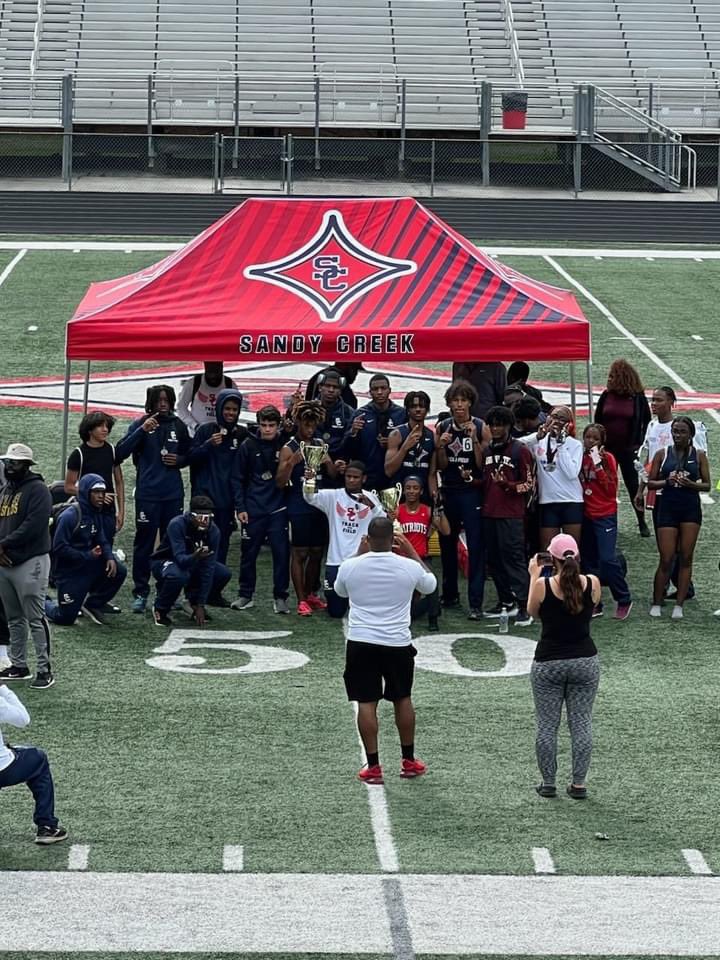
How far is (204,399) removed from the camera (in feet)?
51.2

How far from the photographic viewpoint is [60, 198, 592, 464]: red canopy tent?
14.4m

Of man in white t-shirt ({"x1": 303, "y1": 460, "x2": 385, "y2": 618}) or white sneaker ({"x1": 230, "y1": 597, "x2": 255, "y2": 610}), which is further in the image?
white sneaker ({"x1": 230, "y1": 597, "x2": 255, "y2": 610})

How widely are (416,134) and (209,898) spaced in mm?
34171

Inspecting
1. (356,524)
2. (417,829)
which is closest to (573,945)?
(417,829)

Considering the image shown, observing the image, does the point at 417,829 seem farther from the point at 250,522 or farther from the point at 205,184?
the point at 205,184

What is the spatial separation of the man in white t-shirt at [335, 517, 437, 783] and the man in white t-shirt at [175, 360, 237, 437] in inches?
219

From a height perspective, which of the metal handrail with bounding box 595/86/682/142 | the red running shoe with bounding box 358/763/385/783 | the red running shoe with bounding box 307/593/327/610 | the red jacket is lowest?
the red running shoe with bounding box 358/763/385/783

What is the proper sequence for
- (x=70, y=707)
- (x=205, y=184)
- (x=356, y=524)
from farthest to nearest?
(x=205, y=184)
(x=356, y=524)
(x=70, y=707)

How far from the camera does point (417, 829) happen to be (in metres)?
9.65

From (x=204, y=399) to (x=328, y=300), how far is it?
1.48 meters

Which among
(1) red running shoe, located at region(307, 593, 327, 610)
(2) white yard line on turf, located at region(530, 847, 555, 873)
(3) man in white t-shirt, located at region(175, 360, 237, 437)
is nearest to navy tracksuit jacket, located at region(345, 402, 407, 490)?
(1) red running shoe, located at region(307, 593, 327, 610)

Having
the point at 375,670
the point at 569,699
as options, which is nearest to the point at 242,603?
the point at 375,670

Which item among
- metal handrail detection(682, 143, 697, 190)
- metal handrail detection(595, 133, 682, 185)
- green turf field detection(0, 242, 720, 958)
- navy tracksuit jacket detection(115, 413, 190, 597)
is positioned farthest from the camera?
metal handrail detection(595, 133, 682, 185)

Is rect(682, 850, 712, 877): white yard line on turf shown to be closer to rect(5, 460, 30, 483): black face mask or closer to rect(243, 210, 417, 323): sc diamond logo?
rect(5, 460, 30, 483): black face mask
